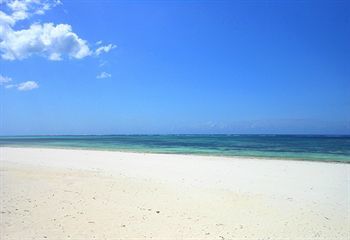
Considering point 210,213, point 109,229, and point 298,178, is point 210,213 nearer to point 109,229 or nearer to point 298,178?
point 109,229

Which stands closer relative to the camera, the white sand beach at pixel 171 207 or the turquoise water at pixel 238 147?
the white sand beach at pixel 171 207

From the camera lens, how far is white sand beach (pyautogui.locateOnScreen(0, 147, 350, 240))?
22.5 ft

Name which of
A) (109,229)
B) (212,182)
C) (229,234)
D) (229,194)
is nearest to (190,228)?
(229,234)

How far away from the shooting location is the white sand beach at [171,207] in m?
6.86

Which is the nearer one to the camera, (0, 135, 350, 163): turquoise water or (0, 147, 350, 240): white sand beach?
(0, 147, 350, 240): white sand beach

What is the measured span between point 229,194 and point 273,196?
161 cm

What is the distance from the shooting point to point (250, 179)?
14.4m

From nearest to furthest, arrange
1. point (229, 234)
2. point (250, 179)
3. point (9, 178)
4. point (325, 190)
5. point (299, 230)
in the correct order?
point (229, 234) < point (299, 230) < point (325, 190) < point (9, 178) < point (250, 179)

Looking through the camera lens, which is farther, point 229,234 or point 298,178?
point 298,178

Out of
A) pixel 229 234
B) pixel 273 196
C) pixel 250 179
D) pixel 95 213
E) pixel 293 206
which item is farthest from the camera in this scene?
pixel 250 179

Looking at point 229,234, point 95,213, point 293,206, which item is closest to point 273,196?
point 293,206

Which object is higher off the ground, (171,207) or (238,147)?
(238,147)

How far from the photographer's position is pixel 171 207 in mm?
8859

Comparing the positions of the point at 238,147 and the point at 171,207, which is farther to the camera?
the point at 238,147
